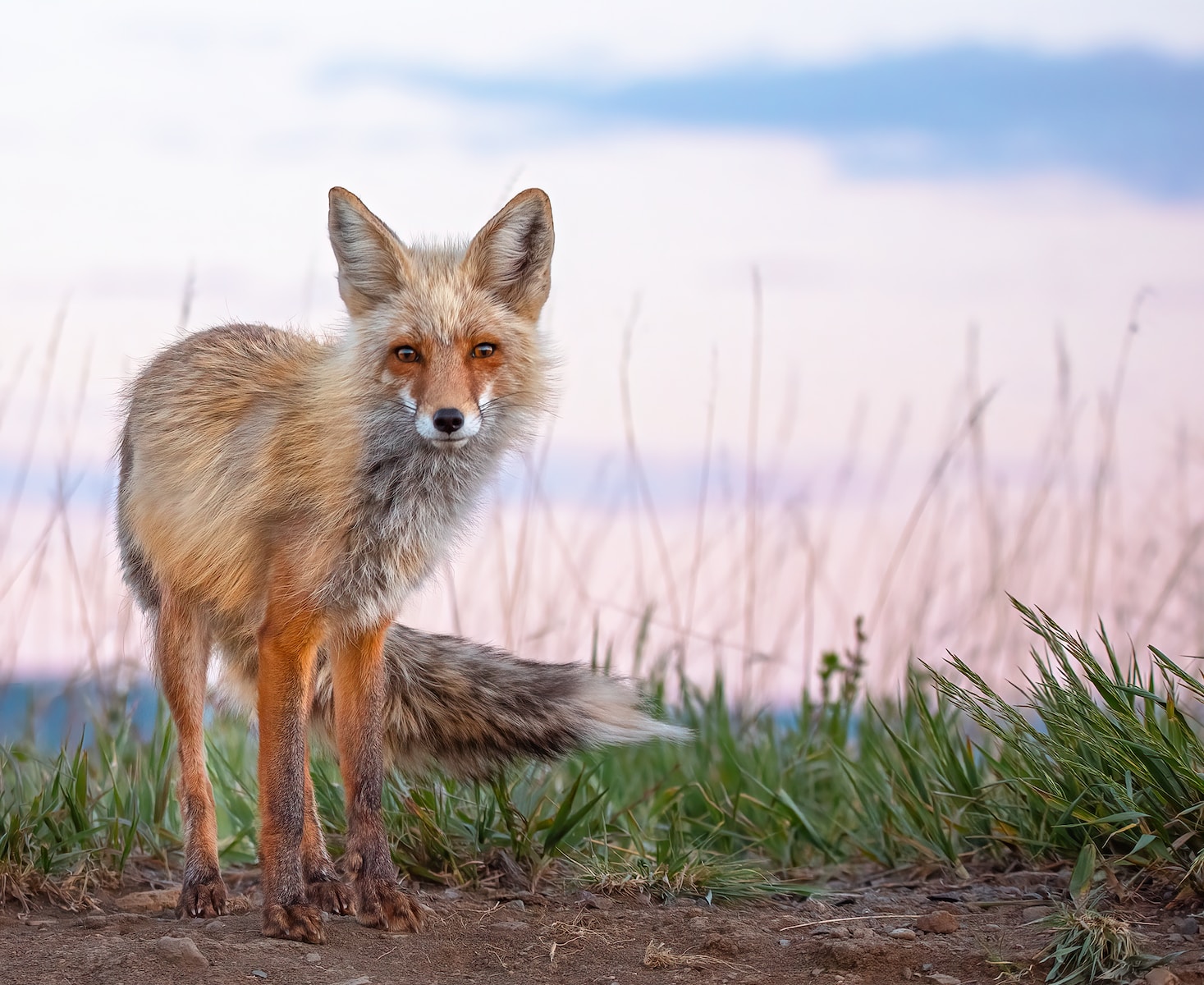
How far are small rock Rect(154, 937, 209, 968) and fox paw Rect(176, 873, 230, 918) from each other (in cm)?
52

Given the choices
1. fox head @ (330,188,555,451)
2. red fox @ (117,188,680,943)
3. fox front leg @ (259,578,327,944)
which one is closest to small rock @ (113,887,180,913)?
red fox @ (117,188,680,943)

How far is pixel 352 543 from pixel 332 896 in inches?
40.4

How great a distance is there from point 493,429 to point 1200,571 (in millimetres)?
4407

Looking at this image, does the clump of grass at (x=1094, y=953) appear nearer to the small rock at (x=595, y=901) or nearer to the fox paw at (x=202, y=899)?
the small rock at (x=595, y=901)

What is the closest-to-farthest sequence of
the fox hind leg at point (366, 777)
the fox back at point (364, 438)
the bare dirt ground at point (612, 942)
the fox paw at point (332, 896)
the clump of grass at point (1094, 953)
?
the clump of grass at point (1094, 953), the bare dirt ground at point (612, 942), the fox hind leg at point (366, 777), the fox back at point (364, 438), the fox paw at point (332, 896)

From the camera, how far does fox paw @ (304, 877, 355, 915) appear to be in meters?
3.64

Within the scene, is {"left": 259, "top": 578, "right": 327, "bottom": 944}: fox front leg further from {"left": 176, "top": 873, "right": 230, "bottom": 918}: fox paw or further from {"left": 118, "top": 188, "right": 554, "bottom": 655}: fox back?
{"left": 176, "top": 873, "right": 230, "bottom": 918}: fox paw

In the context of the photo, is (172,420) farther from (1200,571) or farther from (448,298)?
(1200,571)

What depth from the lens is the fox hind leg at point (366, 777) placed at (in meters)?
3.41

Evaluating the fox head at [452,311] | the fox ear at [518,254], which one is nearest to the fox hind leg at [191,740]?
the fox head at [452,311]

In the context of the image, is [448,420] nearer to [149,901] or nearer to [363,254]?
[363,254]

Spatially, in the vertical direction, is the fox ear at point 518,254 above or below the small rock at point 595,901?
above

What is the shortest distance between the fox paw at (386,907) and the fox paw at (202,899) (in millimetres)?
502

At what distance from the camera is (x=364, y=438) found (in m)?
3.63
